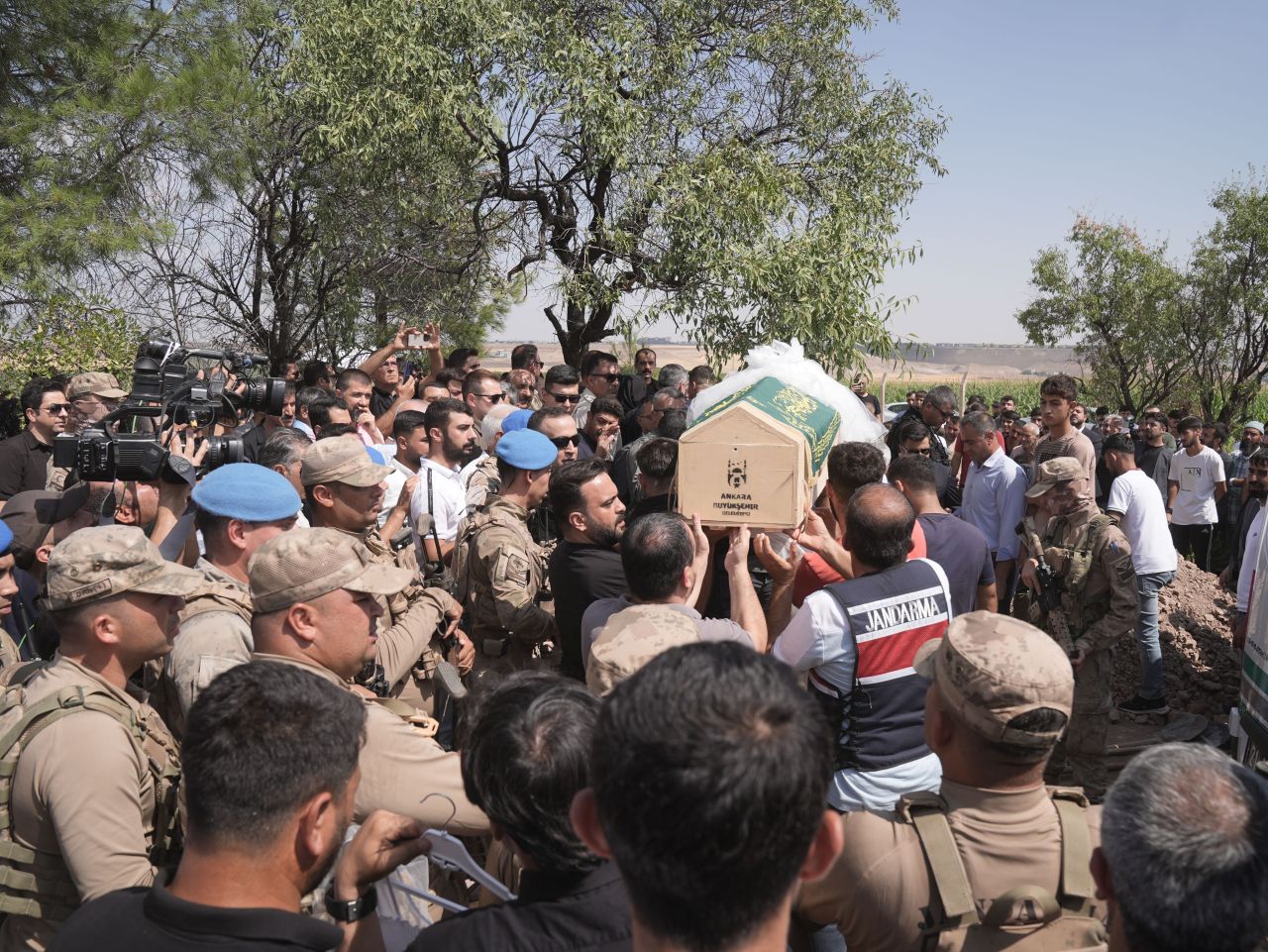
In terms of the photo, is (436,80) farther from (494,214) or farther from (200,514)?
(200,514)

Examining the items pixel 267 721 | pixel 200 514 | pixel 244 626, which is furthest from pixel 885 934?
pixel 200 514

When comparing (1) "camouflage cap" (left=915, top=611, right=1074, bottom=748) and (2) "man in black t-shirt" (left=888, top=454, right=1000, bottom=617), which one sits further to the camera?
(2) "man in black t-shirt" (left=888, top=454, right=1000, bottom=617)

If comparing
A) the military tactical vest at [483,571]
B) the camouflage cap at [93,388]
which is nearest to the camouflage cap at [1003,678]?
the military tactical vest at [483,571]

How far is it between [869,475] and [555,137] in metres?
8.93

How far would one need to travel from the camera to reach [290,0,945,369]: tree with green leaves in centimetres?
1082

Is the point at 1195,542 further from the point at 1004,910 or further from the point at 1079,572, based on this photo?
Result: the point at 1004,910

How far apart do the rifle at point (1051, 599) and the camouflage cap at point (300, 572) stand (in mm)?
4039

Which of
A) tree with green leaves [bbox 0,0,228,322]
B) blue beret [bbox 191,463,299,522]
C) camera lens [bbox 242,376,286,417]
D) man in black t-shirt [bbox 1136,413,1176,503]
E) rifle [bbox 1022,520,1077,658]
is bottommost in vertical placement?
rifle [bbox 1022,520,1077,658]

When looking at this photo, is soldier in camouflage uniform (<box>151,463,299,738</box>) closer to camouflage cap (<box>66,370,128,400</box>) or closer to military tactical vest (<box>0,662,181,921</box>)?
military tactical vest (<box>0,662,181,921</box>)

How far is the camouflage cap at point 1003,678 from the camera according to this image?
81.3 inches

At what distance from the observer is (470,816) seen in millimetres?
2225

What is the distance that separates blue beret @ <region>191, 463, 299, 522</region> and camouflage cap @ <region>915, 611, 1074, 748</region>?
2.16 meters

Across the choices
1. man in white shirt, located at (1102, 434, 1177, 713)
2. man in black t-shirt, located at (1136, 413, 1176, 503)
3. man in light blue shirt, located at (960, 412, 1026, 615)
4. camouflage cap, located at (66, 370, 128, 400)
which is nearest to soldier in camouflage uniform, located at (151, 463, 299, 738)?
camouflage cap, located at (66, 370, 128, 400)

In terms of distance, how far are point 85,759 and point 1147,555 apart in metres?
6.15
